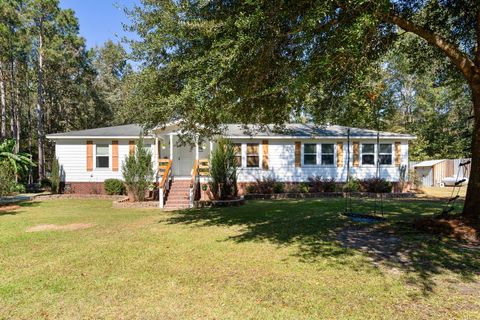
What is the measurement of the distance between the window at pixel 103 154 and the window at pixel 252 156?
7763 mm

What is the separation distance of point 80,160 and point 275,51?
1524 cm

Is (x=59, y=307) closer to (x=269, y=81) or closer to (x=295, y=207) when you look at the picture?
(x=269, y=81)

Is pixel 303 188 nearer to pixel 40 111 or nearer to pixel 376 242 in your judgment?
pixel 376 242

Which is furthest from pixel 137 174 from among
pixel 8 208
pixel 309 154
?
pixel 309 154

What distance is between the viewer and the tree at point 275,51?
605 cm

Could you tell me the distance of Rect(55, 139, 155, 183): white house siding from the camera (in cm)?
1884

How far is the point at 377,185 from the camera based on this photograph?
18.3 m

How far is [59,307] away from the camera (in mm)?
4234

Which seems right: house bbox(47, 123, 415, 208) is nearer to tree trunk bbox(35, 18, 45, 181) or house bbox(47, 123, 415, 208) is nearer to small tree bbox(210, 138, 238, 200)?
small tree bbox(210, 138, 238, 200)

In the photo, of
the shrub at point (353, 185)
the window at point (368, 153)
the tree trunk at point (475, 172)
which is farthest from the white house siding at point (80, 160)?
the tree trunk at point (475, 172)

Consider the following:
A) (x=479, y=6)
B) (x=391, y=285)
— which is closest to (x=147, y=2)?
(x=479, y=6)

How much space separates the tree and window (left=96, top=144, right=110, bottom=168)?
1070cm

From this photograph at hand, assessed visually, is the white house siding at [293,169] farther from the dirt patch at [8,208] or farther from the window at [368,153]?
the dirt patch at [8,208]

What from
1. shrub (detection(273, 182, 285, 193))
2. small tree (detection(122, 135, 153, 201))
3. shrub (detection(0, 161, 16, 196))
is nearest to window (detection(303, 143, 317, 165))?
shrub (detection(273, 182, 285, 193))
